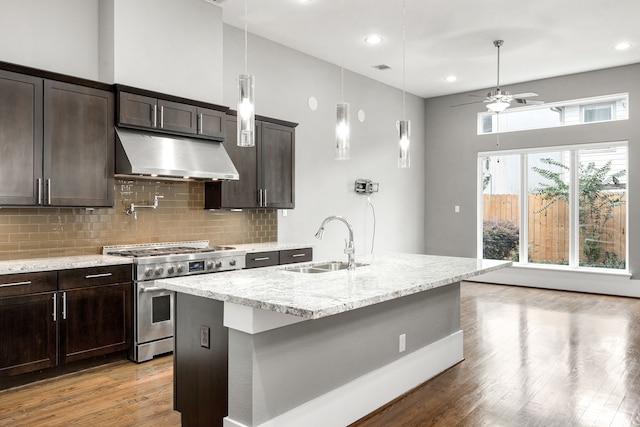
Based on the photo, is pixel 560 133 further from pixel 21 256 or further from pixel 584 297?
pixel 21 256

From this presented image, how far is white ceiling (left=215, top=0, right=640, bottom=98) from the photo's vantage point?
4770 mm

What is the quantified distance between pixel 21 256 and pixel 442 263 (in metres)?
3.31

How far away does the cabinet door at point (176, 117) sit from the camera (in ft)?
13.8

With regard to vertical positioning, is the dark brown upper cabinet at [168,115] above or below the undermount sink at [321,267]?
above

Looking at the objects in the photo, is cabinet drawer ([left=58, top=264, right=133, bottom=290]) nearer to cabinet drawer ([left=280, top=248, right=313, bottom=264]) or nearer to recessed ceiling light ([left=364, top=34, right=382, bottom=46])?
cabinet drawer ([left=280, top=248, right=313, bottom=264])

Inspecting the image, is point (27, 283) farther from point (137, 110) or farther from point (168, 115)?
point (168, 115)

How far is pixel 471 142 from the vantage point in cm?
835

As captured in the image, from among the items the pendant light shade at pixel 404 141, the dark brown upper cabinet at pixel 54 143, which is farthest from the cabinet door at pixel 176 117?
the pendant light shade at pixel 404 141

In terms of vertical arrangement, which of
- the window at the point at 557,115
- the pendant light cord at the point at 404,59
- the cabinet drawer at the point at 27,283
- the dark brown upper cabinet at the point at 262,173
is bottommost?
the cabinet drawer at the point at 27,283

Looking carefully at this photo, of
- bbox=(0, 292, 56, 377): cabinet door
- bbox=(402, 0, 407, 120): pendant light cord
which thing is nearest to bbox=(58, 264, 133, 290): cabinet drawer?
bbox=(0, 292, 56, 377): cabinet door

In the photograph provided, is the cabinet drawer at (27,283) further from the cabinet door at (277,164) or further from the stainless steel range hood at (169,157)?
the cabinet door at (277,164)

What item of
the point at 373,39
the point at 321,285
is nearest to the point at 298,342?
the point at 321,285

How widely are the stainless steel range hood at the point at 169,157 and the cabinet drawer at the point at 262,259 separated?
32.0 inches

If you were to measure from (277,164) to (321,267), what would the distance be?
89.6 inches
